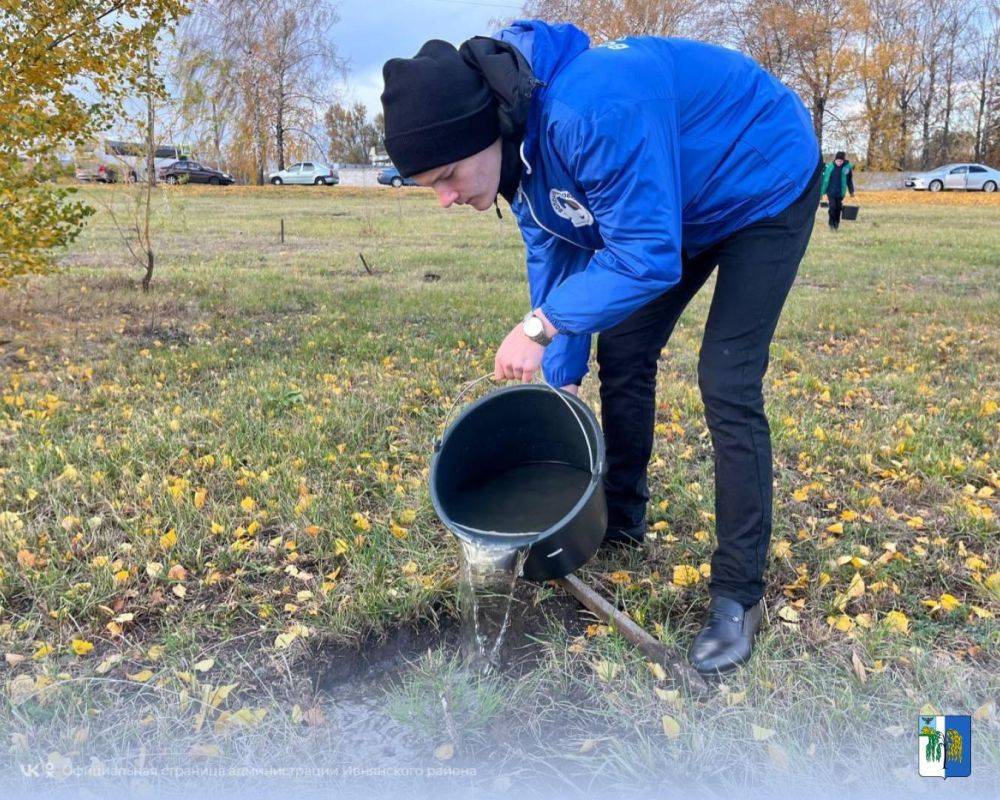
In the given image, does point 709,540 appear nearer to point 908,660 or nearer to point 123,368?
point 908,660

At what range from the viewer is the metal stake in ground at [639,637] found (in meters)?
2.01

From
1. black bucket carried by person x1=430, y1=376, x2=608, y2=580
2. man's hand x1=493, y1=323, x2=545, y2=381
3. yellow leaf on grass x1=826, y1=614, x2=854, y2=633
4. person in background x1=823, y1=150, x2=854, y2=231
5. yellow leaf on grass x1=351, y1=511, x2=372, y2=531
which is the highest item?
person in background x1=823, y1=150, x2=854, y2=231

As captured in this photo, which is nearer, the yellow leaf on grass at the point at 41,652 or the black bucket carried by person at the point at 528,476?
the black bucket carried by person at the point at 528,476

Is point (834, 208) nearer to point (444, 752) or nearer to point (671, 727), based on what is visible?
point (671, 727)

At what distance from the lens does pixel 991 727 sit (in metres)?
1.81

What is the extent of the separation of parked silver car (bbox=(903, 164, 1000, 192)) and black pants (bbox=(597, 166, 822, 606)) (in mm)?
31275

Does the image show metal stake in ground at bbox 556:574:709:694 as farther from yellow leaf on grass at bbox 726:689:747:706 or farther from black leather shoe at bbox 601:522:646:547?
black leather shoe at bbox 601:522:646:547

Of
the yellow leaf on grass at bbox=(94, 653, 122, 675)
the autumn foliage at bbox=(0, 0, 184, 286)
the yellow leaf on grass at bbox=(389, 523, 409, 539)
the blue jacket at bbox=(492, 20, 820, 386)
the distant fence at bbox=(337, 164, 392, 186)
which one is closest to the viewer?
the blue jacket at bbox=(492, 20, 820, 386)

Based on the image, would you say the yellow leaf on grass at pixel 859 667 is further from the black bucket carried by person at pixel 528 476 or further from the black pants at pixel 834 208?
the black pants at pixel 834 208

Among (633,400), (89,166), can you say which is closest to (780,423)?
(633,400)

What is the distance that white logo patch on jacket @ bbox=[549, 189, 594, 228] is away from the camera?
5.97ft

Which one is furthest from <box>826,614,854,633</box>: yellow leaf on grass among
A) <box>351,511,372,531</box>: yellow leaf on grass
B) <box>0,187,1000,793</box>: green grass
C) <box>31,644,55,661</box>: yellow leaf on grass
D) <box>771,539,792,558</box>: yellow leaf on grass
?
A: <box>31,644,55,661</box>: yellow leaf on grass

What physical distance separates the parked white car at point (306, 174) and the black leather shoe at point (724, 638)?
3147 cm

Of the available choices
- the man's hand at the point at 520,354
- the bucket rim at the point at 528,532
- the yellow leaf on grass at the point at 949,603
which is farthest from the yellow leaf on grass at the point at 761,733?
the man's hand at the point at 520,354
